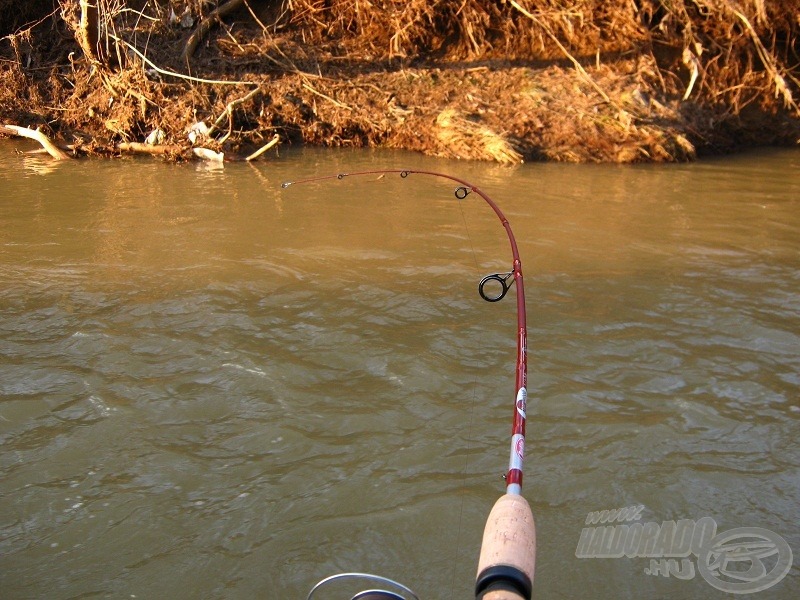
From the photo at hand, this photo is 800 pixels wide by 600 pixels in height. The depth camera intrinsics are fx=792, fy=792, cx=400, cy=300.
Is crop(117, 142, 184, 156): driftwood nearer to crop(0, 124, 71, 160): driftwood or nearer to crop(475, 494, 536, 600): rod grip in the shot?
crop(0, 124, 71, 160): driftwood

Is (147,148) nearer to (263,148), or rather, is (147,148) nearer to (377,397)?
(263,148)

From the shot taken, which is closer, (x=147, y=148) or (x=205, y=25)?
(x=147, y=148)

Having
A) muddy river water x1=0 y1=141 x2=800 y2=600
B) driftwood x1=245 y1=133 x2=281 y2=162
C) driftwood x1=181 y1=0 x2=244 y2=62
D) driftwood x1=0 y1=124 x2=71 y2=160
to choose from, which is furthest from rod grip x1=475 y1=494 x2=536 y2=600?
driftwood x1=181 y1=0 x2=244 y2=62

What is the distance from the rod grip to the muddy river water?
3.42 ft

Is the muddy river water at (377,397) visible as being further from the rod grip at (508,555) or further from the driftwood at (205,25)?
the driftwood at (205,25)

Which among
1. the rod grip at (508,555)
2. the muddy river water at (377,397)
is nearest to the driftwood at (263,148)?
the muddy river water at (377,397)

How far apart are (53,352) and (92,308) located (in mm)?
643

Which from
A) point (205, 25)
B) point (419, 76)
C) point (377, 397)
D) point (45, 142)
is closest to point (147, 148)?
point (45, 142)

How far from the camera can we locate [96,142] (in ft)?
32.3

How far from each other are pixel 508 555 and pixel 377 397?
2.33 meters

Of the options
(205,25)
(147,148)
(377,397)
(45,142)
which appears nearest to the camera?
(377,397)

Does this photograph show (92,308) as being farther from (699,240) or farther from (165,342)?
(699,240)

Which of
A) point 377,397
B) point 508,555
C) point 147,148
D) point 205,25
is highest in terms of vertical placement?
point 205,25

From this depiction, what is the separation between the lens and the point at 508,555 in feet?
5.21
